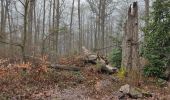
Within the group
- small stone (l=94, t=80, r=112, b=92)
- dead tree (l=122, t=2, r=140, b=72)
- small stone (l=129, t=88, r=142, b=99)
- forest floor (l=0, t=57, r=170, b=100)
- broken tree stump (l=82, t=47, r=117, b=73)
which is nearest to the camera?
forest floor (l=0, t=57, r=170, b=100)

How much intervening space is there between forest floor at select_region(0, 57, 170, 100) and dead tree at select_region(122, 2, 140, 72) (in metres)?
0.99

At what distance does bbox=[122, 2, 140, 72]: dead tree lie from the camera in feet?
51.8

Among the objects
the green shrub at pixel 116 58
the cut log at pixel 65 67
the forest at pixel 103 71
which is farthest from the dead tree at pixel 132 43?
the green shrub at pixel 116 58

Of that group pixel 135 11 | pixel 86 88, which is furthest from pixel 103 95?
pixel 135 11

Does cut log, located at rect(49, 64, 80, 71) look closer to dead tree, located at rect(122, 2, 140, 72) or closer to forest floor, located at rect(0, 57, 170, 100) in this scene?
forest floor, located at rect(0, 57, 170, 100)

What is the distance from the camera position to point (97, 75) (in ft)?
53.0

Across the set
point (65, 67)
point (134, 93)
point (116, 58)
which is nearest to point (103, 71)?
point (65, 67)

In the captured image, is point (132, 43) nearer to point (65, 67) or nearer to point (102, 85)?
point (102, 85)

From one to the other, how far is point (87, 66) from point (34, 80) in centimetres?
474

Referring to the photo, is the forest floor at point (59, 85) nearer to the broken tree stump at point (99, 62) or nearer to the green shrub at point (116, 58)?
the broken tree stump at point (99, 62)

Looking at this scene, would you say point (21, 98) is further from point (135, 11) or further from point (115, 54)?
point (115, 54)

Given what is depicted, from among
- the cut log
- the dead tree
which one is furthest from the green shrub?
the cut log

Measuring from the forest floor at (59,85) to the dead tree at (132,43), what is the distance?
39.1 inches

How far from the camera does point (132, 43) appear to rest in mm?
15820
